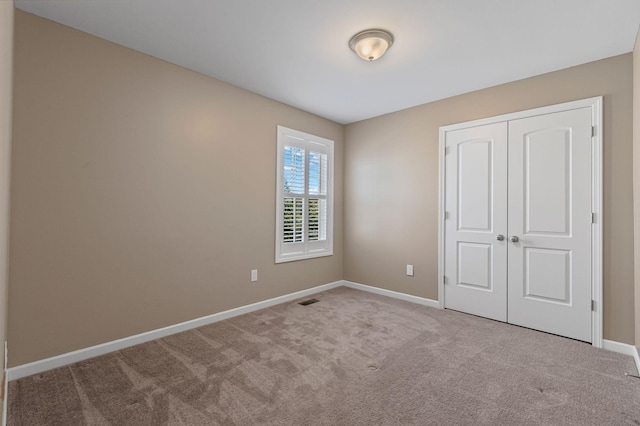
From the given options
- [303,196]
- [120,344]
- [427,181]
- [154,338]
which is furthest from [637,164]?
[120,344]

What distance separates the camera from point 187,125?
9.52 ft

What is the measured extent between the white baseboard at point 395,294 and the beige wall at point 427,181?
2.5 inches

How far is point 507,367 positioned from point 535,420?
0.60 metres

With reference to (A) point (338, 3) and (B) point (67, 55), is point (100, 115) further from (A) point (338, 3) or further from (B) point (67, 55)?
(A) point (338, 3)

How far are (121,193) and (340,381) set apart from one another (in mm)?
2318

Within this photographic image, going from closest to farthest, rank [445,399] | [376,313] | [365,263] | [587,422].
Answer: [587,422], [445,399], [376,313], [365,263]

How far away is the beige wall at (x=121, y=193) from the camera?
6.84 ft

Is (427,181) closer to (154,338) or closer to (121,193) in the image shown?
(121,193)

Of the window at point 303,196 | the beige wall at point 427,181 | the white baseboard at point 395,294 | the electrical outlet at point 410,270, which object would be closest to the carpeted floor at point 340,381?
the white baseboard at point 395,294

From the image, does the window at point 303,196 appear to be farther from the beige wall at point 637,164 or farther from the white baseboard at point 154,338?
the beige wall at point 637,164

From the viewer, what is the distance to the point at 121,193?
2484 mm

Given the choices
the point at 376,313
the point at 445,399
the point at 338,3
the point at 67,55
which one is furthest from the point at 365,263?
the point at 67,55

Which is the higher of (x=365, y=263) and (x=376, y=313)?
(x=365, y=263)

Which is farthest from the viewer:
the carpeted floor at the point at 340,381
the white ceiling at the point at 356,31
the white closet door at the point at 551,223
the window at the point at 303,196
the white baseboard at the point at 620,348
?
the window at the point at 303,196
